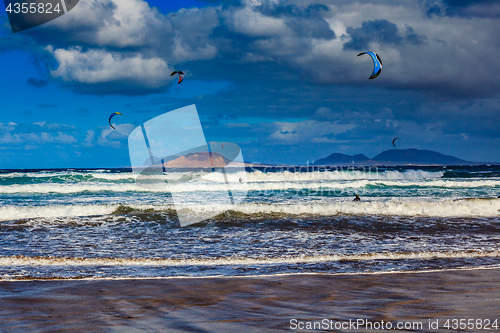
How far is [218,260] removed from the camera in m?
8.18

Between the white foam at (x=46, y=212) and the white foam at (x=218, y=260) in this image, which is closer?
the white foam at (x=218, y=260)

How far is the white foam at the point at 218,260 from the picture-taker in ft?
26.0

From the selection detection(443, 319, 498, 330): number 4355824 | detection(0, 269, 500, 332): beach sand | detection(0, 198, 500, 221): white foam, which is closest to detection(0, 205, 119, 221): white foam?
detection(0, 198, 500, 221): white foam

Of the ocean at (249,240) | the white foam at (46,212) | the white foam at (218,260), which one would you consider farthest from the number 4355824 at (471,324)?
the white foam at (46,212)

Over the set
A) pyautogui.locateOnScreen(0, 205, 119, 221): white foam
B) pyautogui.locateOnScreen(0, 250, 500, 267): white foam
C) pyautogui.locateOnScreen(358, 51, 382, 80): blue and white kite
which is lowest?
pyautogui.locateOnScreen(0, 250, 500, 267): white foam

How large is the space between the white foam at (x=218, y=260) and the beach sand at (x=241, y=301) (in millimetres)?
1476

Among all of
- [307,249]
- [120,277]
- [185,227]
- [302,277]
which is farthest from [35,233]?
[302,277]

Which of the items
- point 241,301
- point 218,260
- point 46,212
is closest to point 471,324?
point 241,301

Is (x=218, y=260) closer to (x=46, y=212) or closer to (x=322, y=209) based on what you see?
(x=322, y=209)

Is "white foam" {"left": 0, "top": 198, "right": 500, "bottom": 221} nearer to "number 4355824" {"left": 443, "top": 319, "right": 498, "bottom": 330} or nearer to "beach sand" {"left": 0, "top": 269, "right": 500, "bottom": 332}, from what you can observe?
"beach sand" {"left": 0, "top": 269, "right": 500, "bottom": 332}

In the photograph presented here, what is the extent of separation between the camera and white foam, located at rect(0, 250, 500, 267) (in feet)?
26.0

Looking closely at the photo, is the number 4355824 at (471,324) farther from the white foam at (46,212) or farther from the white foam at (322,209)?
the white foam at (46,212)

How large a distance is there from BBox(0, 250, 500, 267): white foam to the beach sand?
148 cm

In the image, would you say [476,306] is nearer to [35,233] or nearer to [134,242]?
[134,242]
